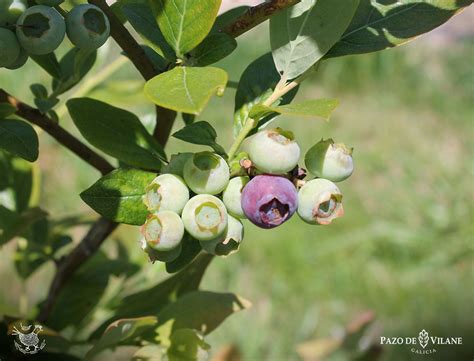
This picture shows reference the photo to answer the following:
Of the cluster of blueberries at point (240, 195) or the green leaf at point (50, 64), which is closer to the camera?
the cluster of blueberries at point (240, 195)

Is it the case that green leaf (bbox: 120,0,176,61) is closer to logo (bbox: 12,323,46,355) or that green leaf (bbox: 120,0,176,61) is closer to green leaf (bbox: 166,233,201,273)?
green leaf (bbox: 166,233,201,273)

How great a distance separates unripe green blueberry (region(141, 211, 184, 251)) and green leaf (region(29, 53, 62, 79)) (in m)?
0.28

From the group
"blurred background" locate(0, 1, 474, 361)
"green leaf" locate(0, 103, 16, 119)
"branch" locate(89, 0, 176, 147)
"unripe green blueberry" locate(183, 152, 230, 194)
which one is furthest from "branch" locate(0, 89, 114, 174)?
"blurred background" locate(0, 1, 474, 361)

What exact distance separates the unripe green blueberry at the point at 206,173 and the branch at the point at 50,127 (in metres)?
0.23

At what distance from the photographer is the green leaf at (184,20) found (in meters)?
0.56

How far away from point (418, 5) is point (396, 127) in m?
2.54

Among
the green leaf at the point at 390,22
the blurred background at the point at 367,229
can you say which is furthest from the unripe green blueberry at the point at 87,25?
the blurred background at the point at 367,229

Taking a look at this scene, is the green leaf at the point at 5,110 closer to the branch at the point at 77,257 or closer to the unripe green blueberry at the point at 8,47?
the unripe green blueberry at the point at 8,47

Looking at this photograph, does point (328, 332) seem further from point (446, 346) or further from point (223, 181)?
point (223, 181)

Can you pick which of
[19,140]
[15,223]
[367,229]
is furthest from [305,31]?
[367,229]

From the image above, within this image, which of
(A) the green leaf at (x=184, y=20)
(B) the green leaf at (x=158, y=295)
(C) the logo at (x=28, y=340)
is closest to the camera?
(A) the green leaf at (x=184, y=20)

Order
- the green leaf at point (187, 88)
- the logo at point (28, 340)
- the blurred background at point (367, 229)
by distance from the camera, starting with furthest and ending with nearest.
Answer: the blurred background at point (367, 229), the logo at point (28, 340), the green leaf at point (187, 88)

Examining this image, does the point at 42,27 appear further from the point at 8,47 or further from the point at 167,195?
the point at 167,195

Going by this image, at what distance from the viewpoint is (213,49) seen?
62 centimetres
